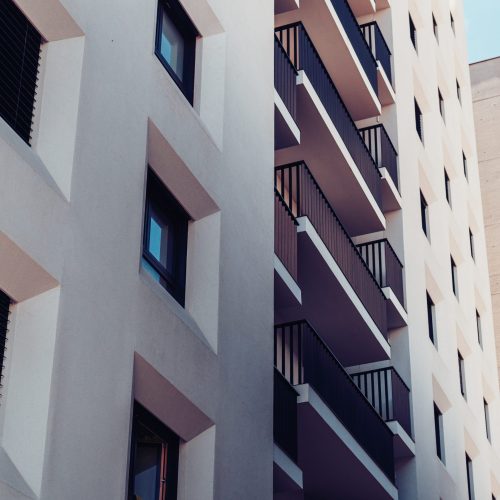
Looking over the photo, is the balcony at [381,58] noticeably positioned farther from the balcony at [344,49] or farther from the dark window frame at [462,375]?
the dark window frame at [462,375]

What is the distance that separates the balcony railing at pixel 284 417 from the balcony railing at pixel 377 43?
11.9 metres

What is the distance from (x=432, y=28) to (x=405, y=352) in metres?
13.5

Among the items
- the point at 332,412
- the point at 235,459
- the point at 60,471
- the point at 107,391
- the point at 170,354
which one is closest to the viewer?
the point at 60,471

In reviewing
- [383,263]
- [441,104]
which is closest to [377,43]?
[383,263]

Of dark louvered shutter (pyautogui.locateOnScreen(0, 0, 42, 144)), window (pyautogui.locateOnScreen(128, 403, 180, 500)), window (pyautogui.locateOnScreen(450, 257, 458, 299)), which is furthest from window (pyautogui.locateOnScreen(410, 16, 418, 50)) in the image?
dark louvered shutter (pyautogui.locateOnScreen(0, 0, 42, 144))

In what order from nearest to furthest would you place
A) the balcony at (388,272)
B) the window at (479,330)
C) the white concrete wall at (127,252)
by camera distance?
1. the white concrete wall at (127,252)
2. the balcony at (388,272)
3. the window at (479,330)

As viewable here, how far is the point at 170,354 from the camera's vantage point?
Answer: 12719 mm

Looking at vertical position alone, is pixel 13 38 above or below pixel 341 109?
below

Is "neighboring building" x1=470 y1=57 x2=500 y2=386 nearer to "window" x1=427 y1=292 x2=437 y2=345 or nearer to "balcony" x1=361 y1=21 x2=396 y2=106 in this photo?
"window" x1=427 y1=292 x2=437 y2=345

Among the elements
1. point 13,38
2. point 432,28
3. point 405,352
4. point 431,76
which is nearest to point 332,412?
point 405,352

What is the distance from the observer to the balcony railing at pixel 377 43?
1056 inches

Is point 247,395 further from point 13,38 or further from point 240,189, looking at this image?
point 13,38

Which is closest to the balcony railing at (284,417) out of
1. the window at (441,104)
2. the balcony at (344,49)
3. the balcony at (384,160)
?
the balcony at (344,49)

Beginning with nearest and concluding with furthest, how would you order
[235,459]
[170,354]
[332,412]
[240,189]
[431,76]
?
1. [170,354]
2. [235,459]
3. [240,189]
4. [332,412]
5. [431,76]
